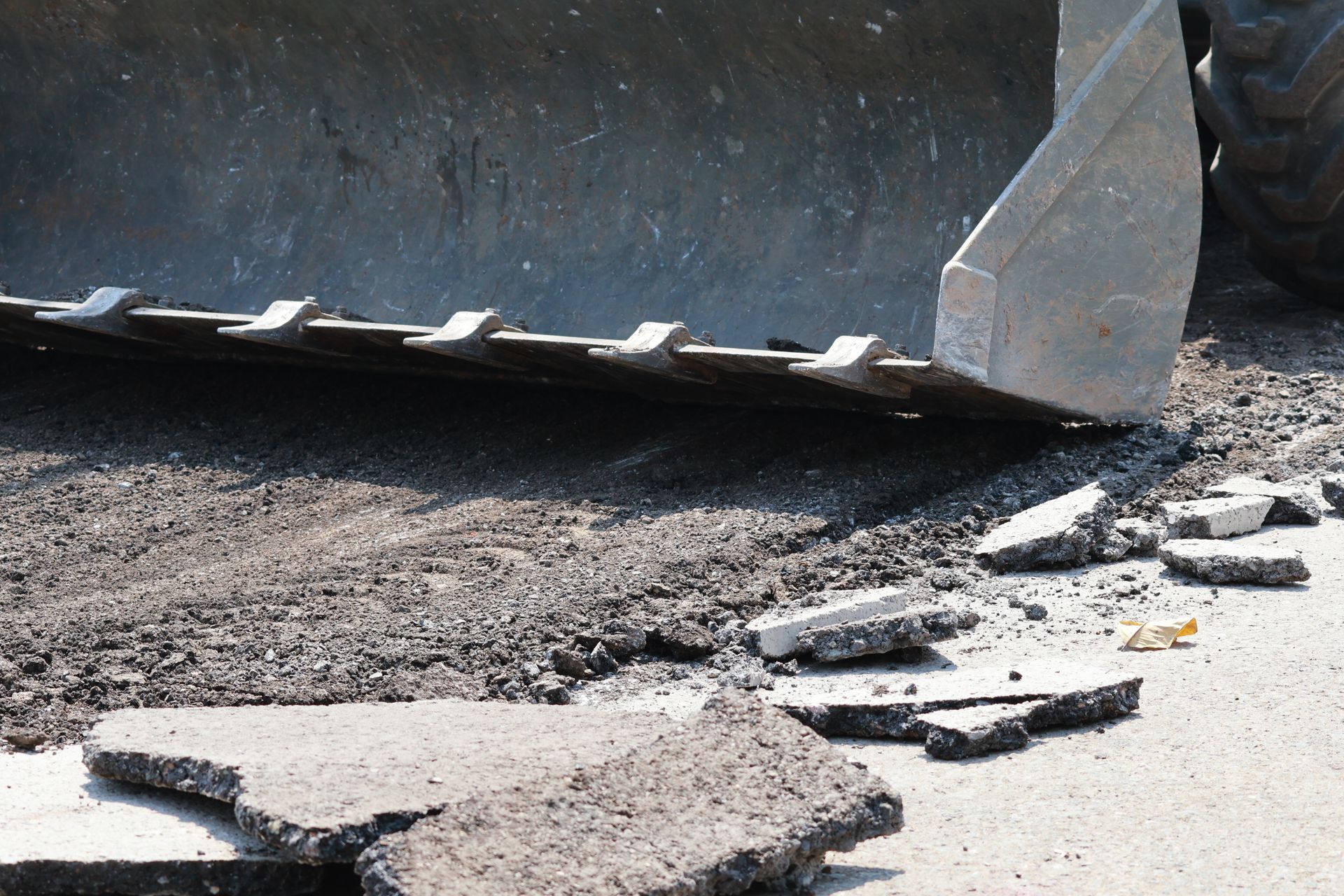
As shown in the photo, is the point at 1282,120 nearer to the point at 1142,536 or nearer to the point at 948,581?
the point at 1142,536

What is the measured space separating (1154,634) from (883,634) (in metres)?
0.58

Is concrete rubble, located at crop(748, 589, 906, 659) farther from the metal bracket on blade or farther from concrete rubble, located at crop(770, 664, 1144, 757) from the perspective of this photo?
the metal bracket on blade

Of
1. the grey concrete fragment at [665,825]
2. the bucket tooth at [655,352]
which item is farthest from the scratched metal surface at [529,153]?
the grey concrete fragment at [665,825]

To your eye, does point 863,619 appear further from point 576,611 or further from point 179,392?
point 179,392

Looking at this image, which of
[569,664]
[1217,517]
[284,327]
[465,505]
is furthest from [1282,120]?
[284,327]

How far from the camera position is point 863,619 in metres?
2.99

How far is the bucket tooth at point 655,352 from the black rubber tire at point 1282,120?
2.02 metres

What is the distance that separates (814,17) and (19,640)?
3.71 meters

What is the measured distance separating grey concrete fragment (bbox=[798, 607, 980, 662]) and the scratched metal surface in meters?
2.36

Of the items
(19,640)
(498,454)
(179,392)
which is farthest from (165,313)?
(19,640)

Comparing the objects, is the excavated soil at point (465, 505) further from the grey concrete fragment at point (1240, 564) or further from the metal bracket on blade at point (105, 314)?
the grey concrete fragment at point (1240, 564)


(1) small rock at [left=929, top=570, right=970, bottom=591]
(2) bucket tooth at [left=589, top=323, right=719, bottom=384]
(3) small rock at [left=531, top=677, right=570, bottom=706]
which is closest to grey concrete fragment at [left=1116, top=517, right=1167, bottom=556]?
(1) small rock at [left=929, top=570, right=970, bottom=591]

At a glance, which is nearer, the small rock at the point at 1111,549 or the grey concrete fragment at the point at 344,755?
the grey concrete fragment at the point at 344,755

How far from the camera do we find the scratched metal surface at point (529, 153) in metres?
5.27
